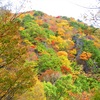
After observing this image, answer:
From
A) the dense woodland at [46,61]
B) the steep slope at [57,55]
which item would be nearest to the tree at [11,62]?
the dense woodland at [46,61]

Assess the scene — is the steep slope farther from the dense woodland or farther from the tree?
the tree

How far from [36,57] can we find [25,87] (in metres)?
30.5

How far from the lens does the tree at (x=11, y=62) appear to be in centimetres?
1109

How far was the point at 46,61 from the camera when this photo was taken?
41.2m

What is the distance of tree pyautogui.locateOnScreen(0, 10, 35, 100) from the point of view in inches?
436

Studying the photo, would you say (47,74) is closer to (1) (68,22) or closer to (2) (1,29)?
(2) (1,29)

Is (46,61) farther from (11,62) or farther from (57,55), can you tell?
(11,62)

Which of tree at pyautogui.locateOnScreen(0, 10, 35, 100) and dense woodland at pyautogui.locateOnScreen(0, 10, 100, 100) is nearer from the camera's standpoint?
dense woodland at pyautogui.locateOnScreen(0, 10, 100, 100)

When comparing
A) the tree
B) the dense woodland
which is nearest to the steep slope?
the dense woodland

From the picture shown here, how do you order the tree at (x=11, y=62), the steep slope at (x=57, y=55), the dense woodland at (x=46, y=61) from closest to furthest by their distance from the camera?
the dense woodland at (x=46, y=61) → the tree at (x=11, y=62) → the steep slope at (x=57, y=55)

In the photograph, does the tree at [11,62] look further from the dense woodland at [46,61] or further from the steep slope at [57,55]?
the steep slope at [57,55]

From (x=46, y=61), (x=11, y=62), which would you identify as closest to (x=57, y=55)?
(x=46, y=61)

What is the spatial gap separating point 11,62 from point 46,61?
29.9 m

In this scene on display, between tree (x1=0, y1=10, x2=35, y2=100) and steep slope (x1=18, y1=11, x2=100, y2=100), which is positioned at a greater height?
tree (x1=0, y1=10, x2=35, y2=100)
